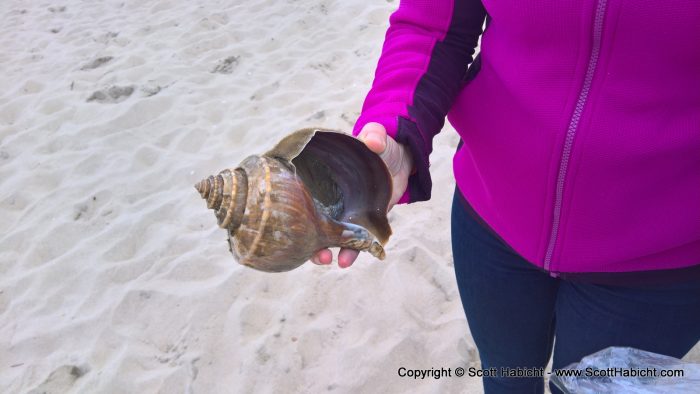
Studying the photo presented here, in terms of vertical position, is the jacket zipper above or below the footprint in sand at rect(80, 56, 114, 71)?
above

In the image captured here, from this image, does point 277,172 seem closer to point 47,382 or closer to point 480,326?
point 480,326

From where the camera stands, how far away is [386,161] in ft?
3.36

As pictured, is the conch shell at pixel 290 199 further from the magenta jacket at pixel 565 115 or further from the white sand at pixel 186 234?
the white sand at pixel 186 234

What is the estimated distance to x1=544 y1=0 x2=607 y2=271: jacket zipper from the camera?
2.58 feet

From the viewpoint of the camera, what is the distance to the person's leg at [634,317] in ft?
3.09

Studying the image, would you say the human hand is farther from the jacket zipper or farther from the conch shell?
the jacket zipper

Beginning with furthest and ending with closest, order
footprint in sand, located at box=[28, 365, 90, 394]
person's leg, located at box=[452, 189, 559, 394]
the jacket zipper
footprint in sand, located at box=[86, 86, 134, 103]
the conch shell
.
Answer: footprint in sand, located at box=[86, 86, 134, 103] → footprint in sand, located at box=[28, 365, 90, 394] → person's leg, located at box=[452, 189, 559, 394] → the conch shell → the jacket zipper

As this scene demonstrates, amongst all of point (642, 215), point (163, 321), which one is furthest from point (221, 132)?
point (642, 215)


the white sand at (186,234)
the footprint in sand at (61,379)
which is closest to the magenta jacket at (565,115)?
the white sand at (186,234)

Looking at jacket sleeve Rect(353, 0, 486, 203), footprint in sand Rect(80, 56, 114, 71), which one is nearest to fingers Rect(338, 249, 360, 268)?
jacket sleeve Rect(353, 0, 486, 203)

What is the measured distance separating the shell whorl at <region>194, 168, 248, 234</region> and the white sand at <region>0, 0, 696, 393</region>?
1.12 m

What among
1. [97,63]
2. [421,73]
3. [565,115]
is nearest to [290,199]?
[421,73]

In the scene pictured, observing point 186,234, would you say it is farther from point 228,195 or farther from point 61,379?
point 228,195

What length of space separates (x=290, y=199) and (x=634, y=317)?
2.13ft
